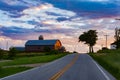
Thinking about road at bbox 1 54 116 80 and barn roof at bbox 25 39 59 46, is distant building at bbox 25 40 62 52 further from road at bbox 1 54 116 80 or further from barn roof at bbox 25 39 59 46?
road at bbox 1 54 116 80

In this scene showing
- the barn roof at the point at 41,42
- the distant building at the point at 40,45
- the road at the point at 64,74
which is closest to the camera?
the road at the point at 64,74

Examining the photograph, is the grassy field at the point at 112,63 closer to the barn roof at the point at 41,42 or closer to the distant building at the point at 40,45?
the distant building at the point at 40,45

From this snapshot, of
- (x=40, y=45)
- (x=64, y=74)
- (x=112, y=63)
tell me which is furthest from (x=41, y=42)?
(x=64, y=74)

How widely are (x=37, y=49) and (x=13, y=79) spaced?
16530 centimetres

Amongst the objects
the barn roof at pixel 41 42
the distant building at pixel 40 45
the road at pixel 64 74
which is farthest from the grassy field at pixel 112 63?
the barn roof at pixel 41 42

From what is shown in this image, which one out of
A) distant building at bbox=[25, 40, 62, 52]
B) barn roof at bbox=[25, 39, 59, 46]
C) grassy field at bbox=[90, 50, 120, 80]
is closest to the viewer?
grassy field at bbox=[90, 50, 120, 80]

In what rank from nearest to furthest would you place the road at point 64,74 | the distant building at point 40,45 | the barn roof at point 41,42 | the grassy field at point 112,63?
1. the road at point 64,74
2. the grassy field at point 112,63
3. the distant building at point 40,45
4. the barn roof at point 41,42

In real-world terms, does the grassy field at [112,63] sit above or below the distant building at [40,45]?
above

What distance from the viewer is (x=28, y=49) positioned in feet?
638

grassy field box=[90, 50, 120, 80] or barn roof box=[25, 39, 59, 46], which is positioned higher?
grassy field box=[90, 50, 120, 80]

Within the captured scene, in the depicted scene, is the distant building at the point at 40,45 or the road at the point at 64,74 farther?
the distant building at the point at 40,45

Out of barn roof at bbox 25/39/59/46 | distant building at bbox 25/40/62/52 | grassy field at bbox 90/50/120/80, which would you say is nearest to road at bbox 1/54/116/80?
grassy field at bbox 90/50/120/80

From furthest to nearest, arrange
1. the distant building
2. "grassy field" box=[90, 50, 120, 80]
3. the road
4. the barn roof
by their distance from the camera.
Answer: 1. the barn roof
2. the distant building
3. "grassy field" box=[90, 50, 120, 80]
4. the road

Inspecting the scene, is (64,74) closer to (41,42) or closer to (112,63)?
(112,63)
